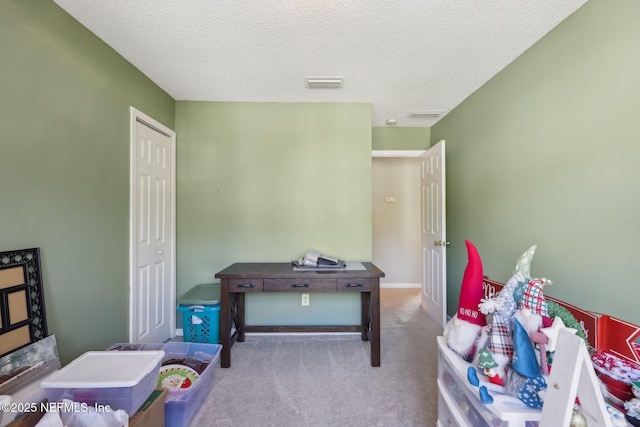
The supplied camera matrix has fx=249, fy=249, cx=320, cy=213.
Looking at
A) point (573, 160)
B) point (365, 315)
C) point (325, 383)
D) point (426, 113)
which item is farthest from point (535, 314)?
point (426, 113)

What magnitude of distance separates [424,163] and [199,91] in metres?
2.71

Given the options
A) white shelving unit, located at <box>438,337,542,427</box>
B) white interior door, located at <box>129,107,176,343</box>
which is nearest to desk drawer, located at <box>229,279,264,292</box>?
white interior door, located at <box>129,107,176,343</box>

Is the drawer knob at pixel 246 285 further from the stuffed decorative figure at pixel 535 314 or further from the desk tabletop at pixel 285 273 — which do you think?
the stuffed decorative figure at pixel 535 314

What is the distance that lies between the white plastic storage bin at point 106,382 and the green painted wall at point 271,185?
57.6 inches

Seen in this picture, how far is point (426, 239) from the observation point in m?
3.22

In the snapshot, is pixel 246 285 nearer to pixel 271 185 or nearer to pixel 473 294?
pixel 271 185

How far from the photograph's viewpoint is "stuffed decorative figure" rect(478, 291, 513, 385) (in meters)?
0.97

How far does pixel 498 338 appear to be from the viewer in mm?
1010

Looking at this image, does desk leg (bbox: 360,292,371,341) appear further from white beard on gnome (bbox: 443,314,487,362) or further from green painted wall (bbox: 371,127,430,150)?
green painted wall (bbox: 371,127,430,150)

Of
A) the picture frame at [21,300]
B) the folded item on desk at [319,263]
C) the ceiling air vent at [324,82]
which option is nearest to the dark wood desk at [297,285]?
the folded item on desk at [319,263]

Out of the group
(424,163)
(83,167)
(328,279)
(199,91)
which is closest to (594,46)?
(424,163)

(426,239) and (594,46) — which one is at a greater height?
(594,46)

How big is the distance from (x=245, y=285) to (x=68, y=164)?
1411 millimetres

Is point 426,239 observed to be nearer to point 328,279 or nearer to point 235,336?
point 328,279
